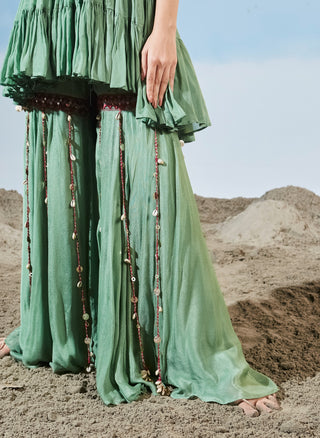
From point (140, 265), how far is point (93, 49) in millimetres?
639

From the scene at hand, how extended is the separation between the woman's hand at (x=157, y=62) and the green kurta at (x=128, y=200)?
2cm

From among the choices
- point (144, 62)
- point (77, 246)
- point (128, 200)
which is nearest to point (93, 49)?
point (144, 62)

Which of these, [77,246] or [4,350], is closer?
[77,246]

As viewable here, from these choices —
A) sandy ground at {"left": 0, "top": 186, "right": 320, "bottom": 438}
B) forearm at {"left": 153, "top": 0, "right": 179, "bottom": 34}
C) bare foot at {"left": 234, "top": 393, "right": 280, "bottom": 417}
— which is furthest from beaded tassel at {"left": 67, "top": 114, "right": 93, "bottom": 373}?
bare foot at {"left": 234, "top": 393, "right": 280, "bottom": 417}

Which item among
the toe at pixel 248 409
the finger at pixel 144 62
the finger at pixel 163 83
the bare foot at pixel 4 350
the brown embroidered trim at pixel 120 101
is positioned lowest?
the toe at pixel 248 409

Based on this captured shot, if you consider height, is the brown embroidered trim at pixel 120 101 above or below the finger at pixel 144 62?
below

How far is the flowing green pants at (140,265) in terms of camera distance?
1682mm

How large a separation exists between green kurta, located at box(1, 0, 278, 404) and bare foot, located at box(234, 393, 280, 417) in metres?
0.02

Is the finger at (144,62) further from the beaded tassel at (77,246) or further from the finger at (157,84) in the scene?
the beaded tassel at (77,246)

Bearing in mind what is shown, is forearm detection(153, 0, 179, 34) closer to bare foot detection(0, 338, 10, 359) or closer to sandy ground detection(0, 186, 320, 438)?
sandy ground detection(0, 186, 320, 438)

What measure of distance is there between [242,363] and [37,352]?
682 millimetres

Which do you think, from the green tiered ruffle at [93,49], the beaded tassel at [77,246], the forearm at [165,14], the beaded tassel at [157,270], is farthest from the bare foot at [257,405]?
the forearm at [165,14]

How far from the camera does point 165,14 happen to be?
1.63m

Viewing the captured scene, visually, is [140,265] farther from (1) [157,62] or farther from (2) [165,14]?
(2) [165,14]
